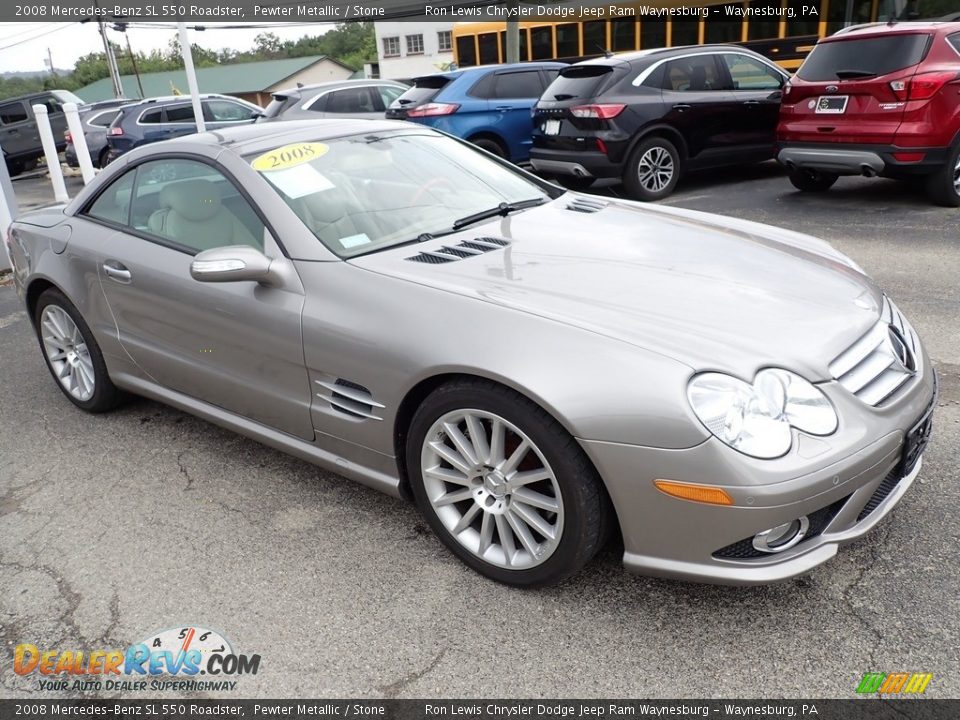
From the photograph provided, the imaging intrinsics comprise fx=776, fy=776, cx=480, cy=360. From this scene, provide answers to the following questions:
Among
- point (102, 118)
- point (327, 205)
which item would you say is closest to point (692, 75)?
point (327, 205)

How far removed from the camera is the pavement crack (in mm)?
2209

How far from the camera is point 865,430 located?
2221 millimetres

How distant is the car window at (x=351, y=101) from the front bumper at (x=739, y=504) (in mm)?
11563

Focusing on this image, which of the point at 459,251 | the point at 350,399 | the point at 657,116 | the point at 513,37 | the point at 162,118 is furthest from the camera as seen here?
the point at 513,37

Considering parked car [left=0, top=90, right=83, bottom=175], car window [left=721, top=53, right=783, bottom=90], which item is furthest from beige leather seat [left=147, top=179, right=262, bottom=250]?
parked car [left=0, top=90, right=83, bottom=175]

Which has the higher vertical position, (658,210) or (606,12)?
(606,12)

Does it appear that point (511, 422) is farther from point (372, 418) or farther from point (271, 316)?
point (271, 316)

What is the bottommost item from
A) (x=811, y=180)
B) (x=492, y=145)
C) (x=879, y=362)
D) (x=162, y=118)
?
(x=811, y=180)

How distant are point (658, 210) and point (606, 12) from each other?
1322 cm

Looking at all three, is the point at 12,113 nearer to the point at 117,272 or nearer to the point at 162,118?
the point at 162,118


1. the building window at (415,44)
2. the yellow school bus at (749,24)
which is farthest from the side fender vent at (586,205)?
the building window at (415,44)

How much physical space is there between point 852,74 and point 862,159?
2.70 feet

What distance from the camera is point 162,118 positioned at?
1550 centimetres

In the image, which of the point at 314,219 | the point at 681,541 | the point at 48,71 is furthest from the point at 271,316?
the point at 48,71
